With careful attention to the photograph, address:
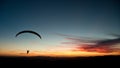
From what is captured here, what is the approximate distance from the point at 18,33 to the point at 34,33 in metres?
2.75

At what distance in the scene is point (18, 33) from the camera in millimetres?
28562

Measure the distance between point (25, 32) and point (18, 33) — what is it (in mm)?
1462

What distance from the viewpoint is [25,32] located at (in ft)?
91.0

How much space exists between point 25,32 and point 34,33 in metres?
1.37

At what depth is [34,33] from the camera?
27547 mm
